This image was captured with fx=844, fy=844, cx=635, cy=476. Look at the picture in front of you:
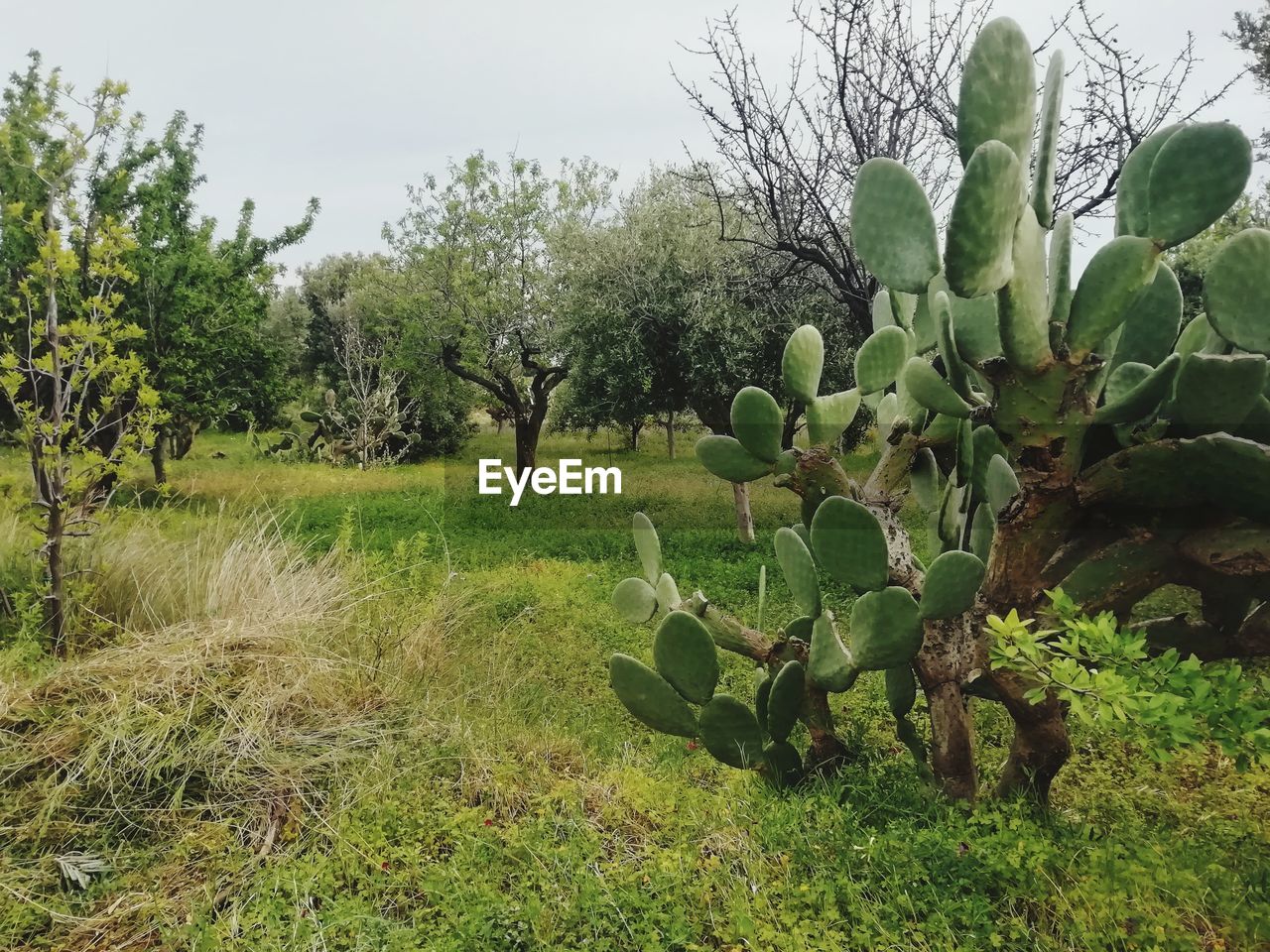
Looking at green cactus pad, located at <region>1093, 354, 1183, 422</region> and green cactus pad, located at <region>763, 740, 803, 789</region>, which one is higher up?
green cactus pad, located at <region>1093, 354, 1183, 422</region>

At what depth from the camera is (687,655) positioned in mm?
2549

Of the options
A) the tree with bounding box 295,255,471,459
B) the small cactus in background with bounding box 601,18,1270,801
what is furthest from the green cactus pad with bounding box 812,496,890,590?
the tree with bounding box 295,255,471,459

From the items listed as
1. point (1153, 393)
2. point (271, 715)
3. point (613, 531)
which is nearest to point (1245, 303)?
point (1153, 393)

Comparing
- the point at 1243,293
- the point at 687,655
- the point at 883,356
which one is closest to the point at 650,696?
the point at 687,655

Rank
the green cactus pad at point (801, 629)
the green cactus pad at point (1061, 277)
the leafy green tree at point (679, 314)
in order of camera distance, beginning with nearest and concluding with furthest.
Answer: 1. the green cactus pad at point (1061, 277)
2. the green cactus pad at point (801, 629)
3. the leafy green tree at point (679, 314)

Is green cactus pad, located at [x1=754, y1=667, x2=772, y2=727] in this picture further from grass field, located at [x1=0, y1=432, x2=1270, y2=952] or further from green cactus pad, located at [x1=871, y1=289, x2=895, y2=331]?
green cactus pad, located at [x1=871, y1=289, x2=895, y2=331]

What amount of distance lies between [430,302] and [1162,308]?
12329 millimetres

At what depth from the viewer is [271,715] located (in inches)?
133

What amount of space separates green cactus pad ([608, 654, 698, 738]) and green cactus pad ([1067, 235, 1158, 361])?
62.9 inches

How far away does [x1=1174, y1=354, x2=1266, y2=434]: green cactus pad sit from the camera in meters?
1.78

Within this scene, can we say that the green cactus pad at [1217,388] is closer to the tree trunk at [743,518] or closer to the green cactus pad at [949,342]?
the green cactus pad at [949,342]

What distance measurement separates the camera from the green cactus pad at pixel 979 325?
2154 mm

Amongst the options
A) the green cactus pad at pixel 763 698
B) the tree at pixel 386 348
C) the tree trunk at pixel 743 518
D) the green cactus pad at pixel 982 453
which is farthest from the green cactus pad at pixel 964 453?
the tree at pixel 386 348

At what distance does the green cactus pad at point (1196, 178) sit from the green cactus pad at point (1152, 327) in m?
0.43
